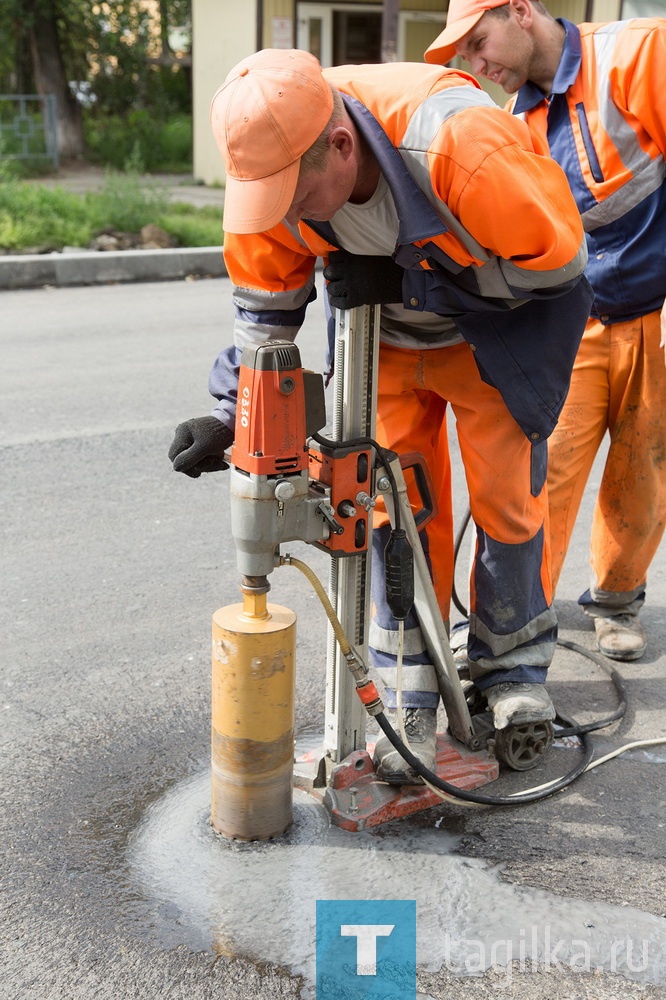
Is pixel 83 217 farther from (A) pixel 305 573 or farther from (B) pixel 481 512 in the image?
(A) pixel 305 573

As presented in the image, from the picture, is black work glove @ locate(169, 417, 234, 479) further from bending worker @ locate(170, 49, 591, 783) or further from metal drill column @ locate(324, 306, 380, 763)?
metal drill column @ locate(324, 306, 380, 763)

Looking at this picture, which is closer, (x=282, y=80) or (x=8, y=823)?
(x=282, y=80)

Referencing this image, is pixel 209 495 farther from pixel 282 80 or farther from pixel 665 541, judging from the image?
pixel 282 80

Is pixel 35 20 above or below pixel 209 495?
above

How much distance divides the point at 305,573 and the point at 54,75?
18.9m

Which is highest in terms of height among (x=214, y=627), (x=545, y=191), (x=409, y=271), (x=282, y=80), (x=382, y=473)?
(x=282, y=80)

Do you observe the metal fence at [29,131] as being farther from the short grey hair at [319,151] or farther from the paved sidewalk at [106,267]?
the short grey hair at [319,151]

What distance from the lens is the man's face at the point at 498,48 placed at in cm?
303

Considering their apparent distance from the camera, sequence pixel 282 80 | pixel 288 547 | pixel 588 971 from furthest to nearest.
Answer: pixel 288 547, pixel 588 971, pixel 282 80

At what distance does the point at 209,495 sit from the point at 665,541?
1901 millimetres

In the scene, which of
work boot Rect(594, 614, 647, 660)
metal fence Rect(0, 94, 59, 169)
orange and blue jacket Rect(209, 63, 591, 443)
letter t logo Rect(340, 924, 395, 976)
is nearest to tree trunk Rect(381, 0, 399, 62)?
metal fence Rect(0, 94, 59, 169)

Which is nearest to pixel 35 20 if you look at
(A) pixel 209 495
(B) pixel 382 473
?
(A) pixel 209 495

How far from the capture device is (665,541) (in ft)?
15.0

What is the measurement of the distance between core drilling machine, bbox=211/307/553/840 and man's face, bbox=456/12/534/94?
104 cm
